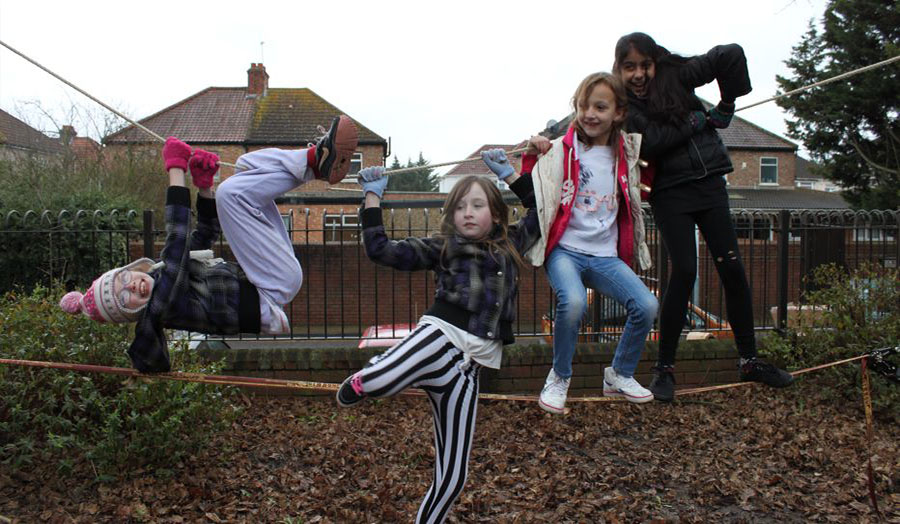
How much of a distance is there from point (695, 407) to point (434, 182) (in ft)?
127

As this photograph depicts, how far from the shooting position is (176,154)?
2977 mm

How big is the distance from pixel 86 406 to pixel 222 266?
2.09m

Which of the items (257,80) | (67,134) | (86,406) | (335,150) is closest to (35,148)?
(67,134)

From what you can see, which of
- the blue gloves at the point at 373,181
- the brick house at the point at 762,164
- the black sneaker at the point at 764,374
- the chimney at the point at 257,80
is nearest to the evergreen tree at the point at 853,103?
the brick house at the point at 762,164

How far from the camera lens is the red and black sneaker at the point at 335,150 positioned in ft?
9.79

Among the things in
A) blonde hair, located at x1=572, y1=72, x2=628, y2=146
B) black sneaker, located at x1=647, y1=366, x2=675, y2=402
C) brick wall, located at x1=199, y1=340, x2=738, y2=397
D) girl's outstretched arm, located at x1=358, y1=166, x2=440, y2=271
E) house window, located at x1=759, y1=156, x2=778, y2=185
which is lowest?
brick wall, located at x1=199, y1=340, x2=738, y2=397

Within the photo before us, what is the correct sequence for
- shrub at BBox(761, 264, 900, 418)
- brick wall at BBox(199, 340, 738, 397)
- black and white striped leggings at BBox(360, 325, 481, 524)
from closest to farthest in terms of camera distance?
black and white striped leggings at BBox(360, 325, 481, 524), shrub at BBox(761, 264, 900, 418), brick wall at BBox(199, 340, 738, 397)

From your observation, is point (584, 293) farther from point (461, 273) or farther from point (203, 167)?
point (203, 167)

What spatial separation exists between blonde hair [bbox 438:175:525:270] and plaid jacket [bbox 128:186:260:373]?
0.91 meters

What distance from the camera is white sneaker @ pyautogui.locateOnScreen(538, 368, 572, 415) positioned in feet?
11.2

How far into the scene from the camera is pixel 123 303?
9.80 feet

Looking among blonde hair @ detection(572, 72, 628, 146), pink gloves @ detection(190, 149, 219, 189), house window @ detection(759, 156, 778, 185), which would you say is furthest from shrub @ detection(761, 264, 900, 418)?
house window @ detection(759, 156, 778, 185)

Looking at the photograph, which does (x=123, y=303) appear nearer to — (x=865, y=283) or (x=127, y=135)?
(x=865, y=283)

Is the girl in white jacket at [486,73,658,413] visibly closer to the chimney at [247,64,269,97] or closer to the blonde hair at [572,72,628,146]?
the blonde hair at [572,72,628,146]
